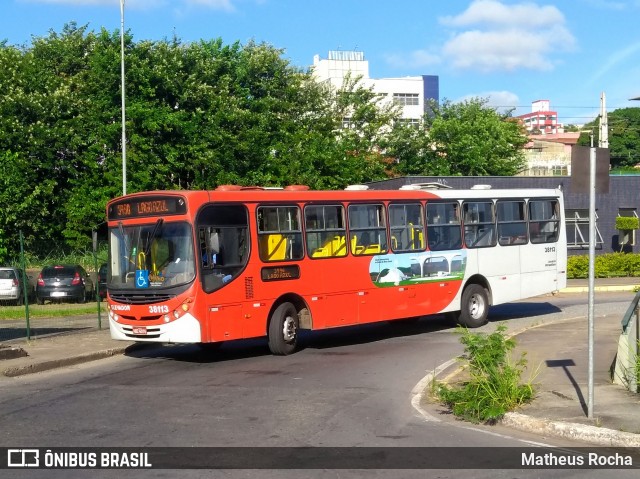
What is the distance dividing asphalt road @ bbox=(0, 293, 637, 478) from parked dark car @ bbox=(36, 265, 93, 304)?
52.5 ft

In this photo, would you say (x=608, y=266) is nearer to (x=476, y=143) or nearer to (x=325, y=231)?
(x=476, y=143)

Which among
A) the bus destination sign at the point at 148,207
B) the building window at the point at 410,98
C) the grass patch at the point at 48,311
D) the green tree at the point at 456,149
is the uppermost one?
the building window at the point at 410,98

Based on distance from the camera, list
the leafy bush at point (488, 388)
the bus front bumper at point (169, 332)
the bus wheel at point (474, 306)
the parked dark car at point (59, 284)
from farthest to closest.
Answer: the parked dark car at point (59, 284)
the bus wheel at point (474, 306)
the bus front bumper at point (169, 332)
the leafy bush at point (488, 388)

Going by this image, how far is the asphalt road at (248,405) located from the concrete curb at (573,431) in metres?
0.18

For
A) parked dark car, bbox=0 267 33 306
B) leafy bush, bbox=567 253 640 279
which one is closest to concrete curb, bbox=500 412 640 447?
parked dark car, bbox=0 267 33 306

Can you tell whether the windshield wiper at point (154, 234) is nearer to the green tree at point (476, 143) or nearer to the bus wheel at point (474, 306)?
the bus wheel at point (474, 306)

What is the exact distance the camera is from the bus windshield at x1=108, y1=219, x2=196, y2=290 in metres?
15.6

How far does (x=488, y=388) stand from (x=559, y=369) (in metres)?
3.38

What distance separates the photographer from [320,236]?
18062 mm

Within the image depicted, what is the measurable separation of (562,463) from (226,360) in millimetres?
9206

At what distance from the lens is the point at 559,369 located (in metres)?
13.6

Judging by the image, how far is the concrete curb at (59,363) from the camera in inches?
583

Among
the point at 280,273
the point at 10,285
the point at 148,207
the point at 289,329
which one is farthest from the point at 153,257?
the point at 10,285

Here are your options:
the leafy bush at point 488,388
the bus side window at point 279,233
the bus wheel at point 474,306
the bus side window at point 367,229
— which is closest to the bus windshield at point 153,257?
the bus side window at point 279,233
